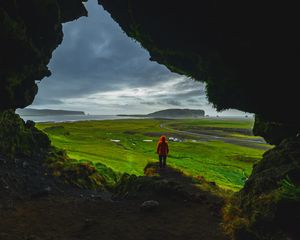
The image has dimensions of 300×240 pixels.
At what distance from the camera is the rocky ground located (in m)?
15.8

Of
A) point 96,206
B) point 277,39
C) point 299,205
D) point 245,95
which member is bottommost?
point 96,206

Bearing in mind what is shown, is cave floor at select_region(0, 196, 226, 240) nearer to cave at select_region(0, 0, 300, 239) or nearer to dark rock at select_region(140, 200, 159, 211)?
dark rock at select_region(140, 200, 159, 211)

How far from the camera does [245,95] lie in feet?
73.3

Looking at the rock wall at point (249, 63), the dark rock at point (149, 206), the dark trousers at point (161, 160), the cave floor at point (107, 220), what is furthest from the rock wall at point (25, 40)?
the dark rock at point (149, 206)

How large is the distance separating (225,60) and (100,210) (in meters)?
13.9

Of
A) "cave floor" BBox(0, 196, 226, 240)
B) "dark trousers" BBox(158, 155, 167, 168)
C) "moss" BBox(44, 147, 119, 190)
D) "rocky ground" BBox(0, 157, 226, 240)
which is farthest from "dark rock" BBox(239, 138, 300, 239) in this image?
"moss" BBox(44, 147, 119, 190)

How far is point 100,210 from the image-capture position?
20.4 meters

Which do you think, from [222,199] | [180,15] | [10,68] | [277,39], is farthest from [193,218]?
[10,68]

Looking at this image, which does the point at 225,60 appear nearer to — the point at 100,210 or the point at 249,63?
the point at 249,63

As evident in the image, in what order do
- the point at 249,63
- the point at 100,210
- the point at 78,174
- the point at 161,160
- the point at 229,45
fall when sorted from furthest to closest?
the point at 161,160
the point at 78,174
the point at 100,210
the point at 229,45
the point at 249,63

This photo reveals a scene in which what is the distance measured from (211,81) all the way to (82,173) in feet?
51.7

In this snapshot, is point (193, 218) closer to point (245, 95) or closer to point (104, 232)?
point (104, 232)

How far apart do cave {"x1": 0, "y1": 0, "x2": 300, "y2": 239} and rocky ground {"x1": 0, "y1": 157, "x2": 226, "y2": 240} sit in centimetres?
328

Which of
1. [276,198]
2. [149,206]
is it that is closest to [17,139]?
[149,206]
